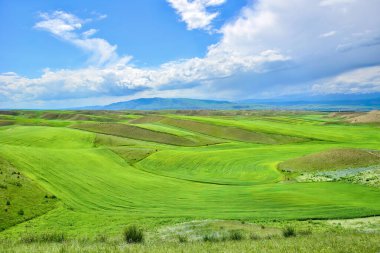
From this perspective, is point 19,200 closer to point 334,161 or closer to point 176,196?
point 176,196

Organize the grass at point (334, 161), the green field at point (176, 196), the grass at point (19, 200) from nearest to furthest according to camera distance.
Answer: the green field at point (176, 196)
the grass at point (19, 200)
the grass at point (334, 161)

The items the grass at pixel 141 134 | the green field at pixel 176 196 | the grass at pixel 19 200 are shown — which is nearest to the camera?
the green field at pixel 176 196

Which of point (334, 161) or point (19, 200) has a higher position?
point (19, 200)

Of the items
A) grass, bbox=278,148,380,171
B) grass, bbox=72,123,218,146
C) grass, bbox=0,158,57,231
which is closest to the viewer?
grass, bbox=0,158,57,231

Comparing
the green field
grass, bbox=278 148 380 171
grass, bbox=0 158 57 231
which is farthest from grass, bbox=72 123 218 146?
grass, bbox=0 158 57 231

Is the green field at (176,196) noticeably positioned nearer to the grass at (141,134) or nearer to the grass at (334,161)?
the grass at (334,161)

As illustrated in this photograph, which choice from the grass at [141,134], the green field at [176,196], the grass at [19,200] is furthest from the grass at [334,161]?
the grass at [19,200]

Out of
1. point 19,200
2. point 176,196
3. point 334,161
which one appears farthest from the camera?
point 334,161

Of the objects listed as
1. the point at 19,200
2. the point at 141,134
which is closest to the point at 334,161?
the point at 19,200

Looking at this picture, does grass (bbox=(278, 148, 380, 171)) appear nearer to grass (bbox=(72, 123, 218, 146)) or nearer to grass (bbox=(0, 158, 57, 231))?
grass (bbox=(72, 123, 218, 146))

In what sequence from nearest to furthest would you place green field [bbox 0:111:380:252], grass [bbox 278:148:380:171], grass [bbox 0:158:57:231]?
green field [bbox 0:111:380:252]
grass [bbox 0:158:57:231]
grass [bbox 278:148:380:171]

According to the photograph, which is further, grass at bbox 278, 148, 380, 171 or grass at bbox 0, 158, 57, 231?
grass at bbox 278, 148, 380, 171

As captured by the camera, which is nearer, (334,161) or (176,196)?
(176,196)

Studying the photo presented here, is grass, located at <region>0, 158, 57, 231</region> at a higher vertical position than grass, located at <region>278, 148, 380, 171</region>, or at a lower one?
higher
